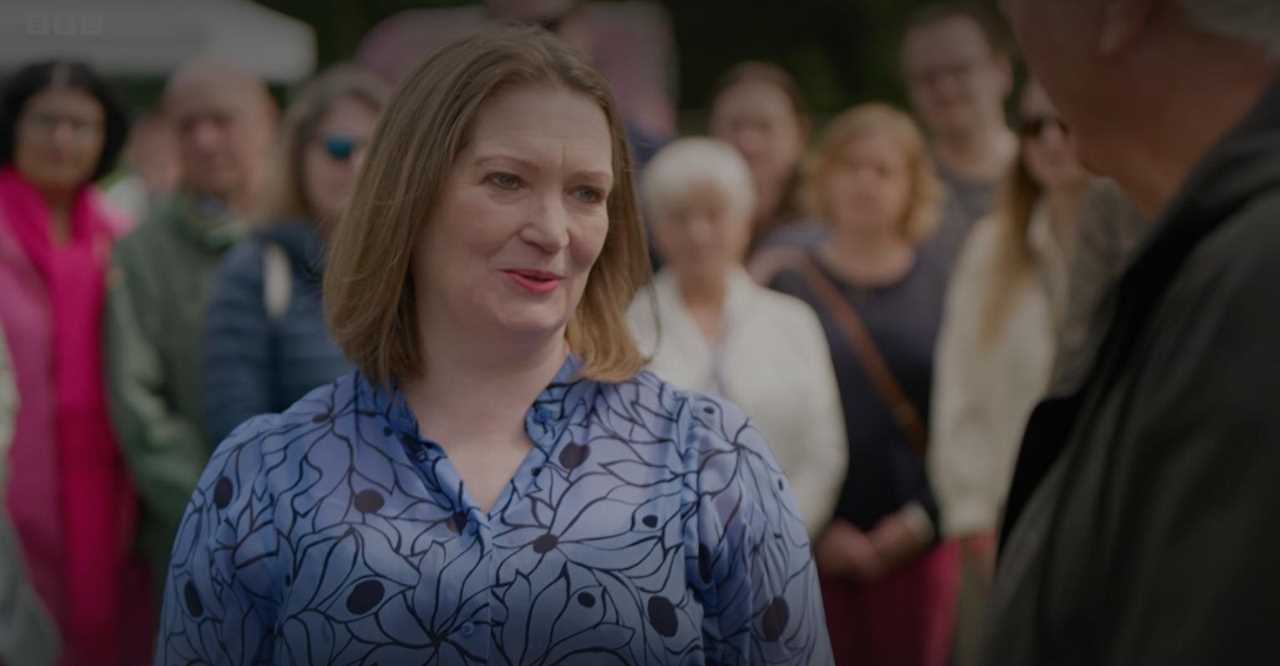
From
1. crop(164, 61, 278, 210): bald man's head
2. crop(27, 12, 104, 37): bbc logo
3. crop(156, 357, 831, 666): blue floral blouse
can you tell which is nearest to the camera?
crop(156, 357, 831, 666): blue floral blouse

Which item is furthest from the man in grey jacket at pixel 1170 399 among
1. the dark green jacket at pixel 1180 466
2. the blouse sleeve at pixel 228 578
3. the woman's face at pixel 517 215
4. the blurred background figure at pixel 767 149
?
the blurred background figure at pixel 767 149

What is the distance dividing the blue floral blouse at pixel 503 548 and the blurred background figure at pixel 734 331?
2.35 metres

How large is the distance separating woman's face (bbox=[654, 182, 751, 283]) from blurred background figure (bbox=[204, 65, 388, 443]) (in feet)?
3.37

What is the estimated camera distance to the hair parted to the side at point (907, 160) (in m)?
5.64

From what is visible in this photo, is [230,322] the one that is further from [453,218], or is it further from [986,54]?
[986,54]

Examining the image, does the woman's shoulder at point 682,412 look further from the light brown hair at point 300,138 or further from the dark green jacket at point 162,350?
the dark green jacket at point 162,350

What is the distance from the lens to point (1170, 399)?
1359 millimetres

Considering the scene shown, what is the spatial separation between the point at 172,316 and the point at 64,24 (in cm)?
591

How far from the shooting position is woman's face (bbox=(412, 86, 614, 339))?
95.3 inches

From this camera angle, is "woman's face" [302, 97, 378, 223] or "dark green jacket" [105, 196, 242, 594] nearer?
"woman's face" [302, 97, 378, 223]

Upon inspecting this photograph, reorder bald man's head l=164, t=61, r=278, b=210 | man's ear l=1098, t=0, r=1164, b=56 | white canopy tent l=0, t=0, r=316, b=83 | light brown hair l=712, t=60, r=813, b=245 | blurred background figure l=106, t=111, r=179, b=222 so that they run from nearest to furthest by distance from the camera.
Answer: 1. man's ear l=1098, t=0, r=1164, b=56
2. bald man's head l=164, t=61, r=278, b=210
3. light brown hair l=712, t=60, r=813, b=245
4. blurred background figure l=106, t=111, r=179, b=222
5. white canopy tent l=0, t=0, r=316, b=83

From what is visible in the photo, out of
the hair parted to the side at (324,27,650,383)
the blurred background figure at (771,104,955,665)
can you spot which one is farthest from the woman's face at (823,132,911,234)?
the hair parted to the side at (324,27,650,383)

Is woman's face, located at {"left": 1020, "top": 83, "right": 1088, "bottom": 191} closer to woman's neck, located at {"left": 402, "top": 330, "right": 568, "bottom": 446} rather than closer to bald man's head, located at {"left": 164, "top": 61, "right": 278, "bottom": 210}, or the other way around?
bald man's head, located at {"left": 164, "top": 61, "right": 278, "bottom": 210}

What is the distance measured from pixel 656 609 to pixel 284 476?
0.56 metres
